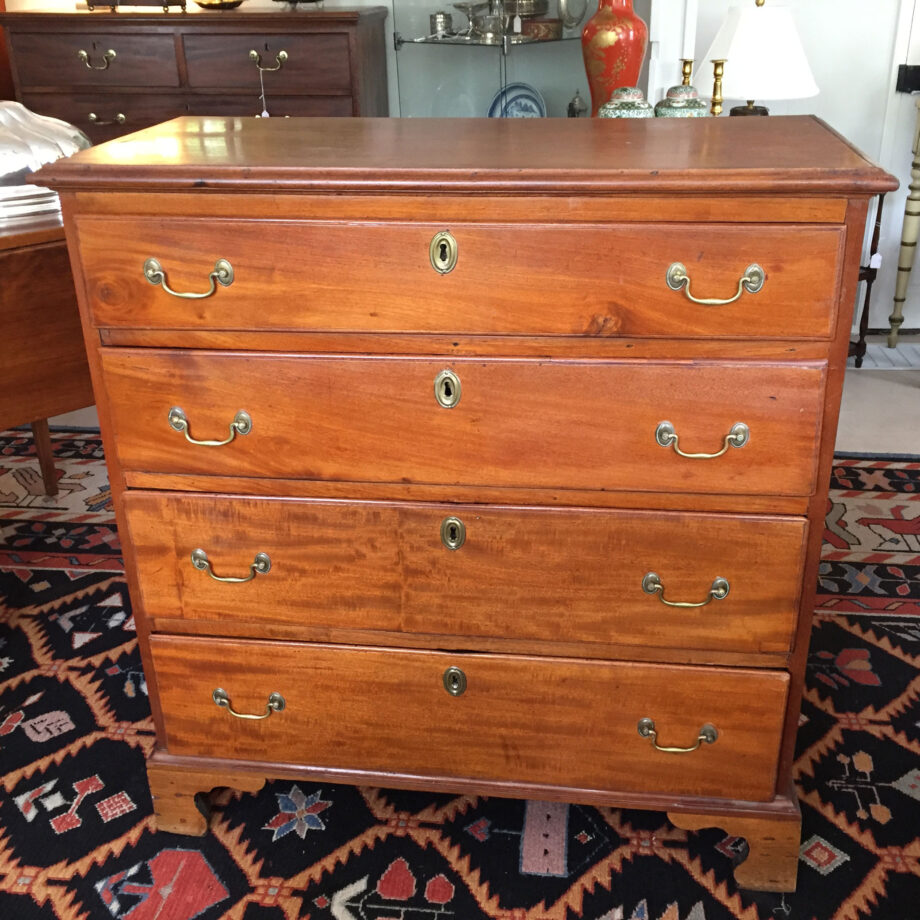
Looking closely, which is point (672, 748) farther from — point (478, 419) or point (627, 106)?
point (627, 106)

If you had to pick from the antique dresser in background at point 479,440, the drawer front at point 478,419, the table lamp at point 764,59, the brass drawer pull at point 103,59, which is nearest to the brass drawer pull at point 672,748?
the antique dresser in background at point 479,440

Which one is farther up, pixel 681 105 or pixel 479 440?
pixel 681 105

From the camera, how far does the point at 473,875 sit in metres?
1.67

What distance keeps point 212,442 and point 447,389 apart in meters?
0.37

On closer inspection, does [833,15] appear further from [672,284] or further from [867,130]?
[672,284]

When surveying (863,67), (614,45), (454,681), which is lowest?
(454,681)

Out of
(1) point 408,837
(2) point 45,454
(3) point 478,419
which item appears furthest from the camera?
(2) point 45,454

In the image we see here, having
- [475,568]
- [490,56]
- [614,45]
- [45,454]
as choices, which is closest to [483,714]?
[475,568]

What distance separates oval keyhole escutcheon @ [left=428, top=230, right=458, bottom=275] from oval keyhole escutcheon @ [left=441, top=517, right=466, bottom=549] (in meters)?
0.38

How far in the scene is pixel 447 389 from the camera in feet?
4.61

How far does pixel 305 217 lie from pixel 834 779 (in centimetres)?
140

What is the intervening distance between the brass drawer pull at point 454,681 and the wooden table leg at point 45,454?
1.69 meters

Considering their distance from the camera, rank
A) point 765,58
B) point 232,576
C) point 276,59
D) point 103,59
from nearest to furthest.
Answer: point 232,576 → point 765,58 → point 276,59 → point 103,59

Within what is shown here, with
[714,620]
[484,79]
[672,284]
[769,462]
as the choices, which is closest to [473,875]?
[714,620]
